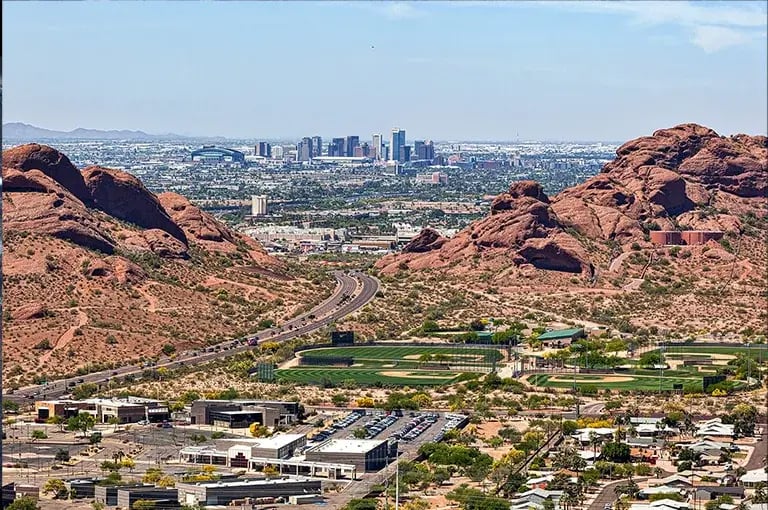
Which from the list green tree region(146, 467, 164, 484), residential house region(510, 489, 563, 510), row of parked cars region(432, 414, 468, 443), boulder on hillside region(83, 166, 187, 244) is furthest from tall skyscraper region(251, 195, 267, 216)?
residential house region(510, 489, 563, 510)

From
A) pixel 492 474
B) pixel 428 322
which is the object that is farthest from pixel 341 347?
pixel 492 474

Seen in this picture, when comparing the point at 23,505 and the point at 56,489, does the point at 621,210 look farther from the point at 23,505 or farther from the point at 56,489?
the point at 23,505

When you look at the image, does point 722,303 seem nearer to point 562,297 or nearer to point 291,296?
point 562,297

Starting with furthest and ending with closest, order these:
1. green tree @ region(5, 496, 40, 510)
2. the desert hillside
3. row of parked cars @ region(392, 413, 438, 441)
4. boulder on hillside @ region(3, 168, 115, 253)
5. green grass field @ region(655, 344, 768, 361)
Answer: the desert hillside, boulder on hillside @ region(3, 168, 115, 253), green grass field @ region(655, 344, 768, 361), row of parked cars @ region(392, 413, 438, 441), green tree @ region(5, 496, 40, 510)

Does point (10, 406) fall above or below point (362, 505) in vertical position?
below

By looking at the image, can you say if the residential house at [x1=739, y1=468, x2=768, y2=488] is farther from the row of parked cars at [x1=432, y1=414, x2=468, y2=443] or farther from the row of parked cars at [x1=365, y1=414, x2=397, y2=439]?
the row of parked cars at [x1=365, y1=414, x2=397, y2=439]

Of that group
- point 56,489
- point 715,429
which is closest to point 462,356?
point 715,429

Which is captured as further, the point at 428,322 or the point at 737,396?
the point at 428,322
